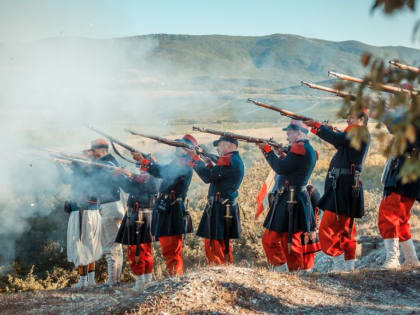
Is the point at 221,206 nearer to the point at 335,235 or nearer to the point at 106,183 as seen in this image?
the point at 335,235

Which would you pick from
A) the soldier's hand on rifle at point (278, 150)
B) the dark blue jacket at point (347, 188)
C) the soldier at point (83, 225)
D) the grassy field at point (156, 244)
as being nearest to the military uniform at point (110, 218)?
the soldier at point (83, 225)

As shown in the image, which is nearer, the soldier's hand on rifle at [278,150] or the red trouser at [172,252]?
the soldier's hand on rifle at [278,150]

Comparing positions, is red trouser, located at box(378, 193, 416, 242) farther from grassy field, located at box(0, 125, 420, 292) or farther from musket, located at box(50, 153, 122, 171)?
grassy field, located at box(0, 125, 420, 292)

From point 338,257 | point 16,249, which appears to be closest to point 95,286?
point 338,257

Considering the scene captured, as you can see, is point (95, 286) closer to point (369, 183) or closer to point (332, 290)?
point (332, 290)

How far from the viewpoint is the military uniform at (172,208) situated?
25.4 feet

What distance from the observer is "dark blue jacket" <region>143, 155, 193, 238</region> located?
25.4 ft

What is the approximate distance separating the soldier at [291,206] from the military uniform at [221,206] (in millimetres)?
530

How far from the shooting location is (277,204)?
23.8 ft

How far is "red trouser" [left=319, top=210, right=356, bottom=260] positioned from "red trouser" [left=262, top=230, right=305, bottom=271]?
13.0 inches

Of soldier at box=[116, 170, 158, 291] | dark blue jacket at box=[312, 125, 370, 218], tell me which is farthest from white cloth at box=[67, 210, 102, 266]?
dark blue jacket at box=[312, 125, 370, 218]

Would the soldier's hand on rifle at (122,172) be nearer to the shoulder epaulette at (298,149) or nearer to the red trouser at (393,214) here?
the shoulder epaulette at (298,149)

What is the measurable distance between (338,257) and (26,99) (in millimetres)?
6040

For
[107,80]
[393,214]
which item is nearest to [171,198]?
[393,214]
